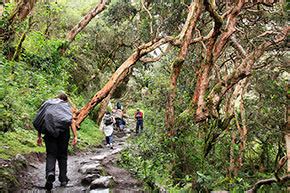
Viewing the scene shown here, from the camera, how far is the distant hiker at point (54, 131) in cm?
702

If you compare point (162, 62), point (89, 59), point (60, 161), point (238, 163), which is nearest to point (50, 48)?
point (162, 62)

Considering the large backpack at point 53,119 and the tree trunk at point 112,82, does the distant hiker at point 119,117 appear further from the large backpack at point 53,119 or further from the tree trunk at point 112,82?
the large backpack at point 53,119

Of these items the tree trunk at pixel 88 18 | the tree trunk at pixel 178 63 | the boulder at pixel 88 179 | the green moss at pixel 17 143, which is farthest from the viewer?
the tree trunk at pixel 88 18

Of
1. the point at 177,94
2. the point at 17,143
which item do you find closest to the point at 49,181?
the point at 17,143

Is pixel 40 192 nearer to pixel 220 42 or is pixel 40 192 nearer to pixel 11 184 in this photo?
pixel 11 184

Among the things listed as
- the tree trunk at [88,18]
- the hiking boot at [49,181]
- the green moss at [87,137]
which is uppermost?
the tree trunk at [88,18]

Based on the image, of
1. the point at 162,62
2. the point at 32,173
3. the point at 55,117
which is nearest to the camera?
the point at 55,117

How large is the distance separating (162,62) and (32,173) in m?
11.6

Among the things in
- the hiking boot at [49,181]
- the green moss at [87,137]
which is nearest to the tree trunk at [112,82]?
the green moss at [87,137]

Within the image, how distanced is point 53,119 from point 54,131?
228 millimetres

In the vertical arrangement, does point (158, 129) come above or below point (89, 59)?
below

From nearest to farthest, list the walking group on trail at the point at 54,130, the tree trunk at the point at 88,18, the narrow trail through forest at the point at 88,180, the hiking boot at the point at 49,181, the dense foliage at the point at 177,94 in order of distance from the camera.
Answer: the hiking boot at the point at 49,181, the walking group on trail at the point at 54,130, the narrow trail through forest at the point at 88,180, the dense foliage at the point at 177,94, the tree trunk at the point at 88,18

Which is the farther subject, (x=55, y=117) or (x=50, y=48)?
(x=50, y=48)

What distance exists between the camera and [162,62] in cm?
1881
